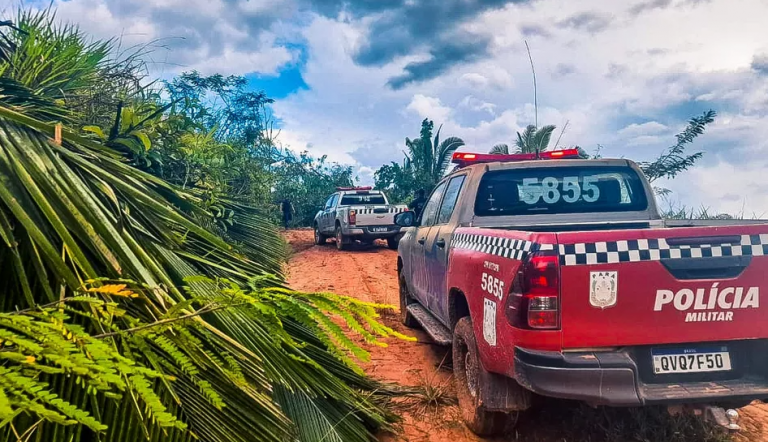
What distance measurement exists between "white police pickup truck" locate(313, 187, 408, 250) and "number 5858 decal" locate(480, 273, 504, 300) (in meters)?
9.66

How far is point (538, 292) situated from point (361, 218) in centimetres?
1083

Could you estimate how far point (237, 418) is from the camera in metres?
1.87

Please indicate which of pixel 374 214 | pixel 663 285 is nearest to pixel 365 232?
pixel 374 214

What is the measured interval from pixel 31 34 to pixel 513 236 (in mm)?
3228

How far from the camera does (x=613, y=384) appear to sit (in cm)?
234

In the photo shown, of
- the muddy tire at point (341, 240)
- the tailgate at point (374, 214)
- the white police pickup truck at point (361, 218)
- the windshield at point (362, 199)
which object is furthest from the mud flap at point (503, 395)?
the windshield at point (362, 199)

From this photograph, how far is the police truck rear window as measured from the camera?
3893 millimetres

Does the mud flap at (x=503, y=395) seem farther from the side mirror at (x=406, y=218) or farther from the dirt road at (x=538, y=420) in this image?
the side mirror at (x=406, y=218)

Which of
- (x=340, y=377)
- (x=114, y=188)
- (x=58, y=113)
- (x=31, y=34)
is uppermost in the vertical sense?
(x=31, y=34)

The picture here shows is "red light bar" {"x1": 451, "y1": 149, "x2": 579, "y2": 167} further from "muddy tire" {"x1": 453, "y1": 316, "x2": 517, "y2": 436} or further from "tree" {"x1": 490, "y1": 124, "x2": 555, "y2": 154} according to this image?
"tree" {"x1": 490, "y1": 124, "x2": 555, "y2": 154}

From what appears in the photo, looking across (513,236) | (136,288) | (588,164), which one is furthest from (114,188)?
(588,164)

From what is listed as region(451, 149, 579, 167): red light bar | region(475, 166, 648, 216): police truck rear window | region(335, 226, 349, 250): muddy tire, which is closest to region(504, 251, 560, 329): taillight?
region(475, 166, 648, 216): police truck rear window

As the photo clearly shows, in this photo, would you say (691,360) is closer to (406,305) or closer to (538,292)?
(538,292)

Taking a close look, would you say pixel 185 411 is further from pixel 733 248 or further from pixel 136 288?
pixel 733 248
